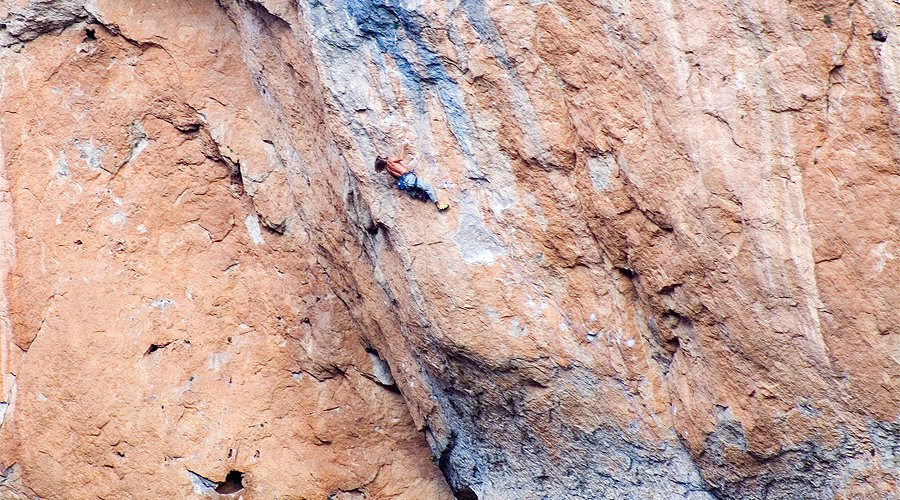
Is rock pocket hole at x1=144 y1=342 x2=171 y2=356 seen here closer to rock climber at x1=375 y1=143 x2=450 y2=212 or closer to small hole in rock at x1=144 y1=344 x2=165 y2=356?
small hole in rock at x1=144 y1=344 x2=165 y2=356

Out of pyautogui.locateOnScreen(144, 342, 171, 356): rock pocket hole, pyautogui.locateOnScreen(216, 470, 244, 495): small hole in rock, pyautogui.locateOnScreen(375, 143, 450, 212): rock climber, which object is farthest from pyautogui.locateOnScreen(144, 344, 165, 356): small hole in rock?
pyautogui.locateOnScreen(375, 143, 450, 212): rock climber

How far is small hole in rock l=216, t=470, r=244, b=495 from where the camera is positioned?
14.9ft

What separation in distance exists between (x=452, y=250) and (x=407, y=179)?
1.18 feet

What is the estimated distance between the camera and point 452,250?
388 cm

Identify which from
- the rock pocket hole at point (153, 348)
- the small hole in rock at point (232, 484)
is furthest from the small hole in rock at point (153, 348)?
the small hole in rock at point (232, 484)

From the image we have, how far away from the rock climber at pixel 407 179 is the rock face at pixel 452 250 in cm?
6

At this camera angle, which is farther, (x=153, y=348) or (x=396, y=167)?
(x=153, y=348)

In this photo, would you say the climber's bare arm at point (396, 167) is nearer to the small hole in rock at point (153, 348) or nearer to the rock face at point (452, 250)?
the rock face at point (452, 250)

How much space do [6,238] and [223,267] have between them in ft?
3.60

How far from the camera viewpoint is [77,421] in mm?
4523

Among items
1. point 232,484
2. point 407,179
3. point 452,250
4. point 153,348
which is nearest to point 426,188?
point 407,179

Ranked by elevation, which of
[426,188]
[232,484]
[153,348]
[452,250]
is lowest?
[232,484]

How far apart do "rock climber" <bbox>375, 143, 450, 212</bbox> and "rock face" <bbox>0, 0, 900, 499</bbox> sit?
65 mm

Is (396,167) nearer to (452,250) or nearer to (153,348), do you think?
(452,250)
